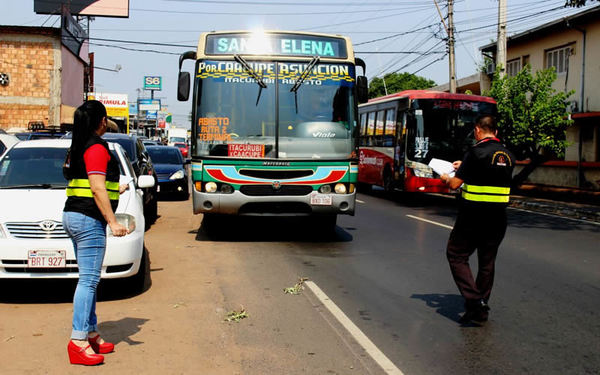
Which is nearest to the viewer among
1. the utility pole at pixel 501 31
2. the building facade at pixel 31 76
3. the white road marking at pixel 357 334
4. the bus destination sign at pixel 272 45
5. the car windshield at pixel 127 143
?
the white road marking at pixel 357 334

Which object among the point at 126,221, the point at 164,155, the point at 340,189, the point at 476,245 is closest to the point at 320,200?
the point at 340,189

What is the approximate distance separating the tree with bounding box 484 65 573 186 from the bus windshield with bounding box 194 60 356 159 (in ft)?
47.0

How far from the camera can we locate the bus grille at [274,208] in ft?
35.3

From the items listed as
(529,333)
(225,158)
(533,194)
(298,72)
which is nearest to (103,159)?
(529,333)

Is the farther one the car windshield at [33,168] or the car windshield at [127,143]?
the car windshield at [127,143]

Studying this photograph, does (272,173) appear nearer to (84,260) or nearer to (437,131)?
(84,260)

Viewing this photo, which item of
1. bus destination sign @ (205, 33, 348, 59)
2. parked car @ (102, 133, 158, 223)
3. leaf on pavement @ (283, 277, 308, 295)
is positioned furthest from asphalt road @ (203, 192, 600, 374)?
bus destination sign @ (205, 33, 348, 59)

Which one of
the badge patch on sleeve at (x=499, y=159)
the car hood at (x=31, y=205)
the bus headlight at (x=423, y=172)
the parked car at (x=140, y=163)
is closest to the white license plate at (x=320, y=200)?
the parked car at (x=140, y=163)

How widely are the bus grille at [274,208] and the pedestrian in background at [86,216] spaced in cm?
594

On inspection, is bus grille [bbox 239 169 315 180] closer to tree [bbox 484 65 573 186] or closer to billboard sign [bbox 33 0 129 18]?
tree [bbox 484 65 573 186]

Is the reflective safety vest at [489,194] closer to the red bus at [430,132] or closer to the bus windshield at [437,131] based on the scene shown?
the red bus at [430,132]

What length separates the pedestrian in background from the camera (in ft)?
15.5

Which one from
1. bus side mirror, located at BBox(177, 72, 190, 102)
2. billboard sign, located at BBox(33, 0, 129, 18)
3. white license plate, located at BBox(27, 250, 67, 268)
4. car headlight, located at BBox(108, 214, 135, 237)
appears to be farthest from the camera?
billboard sign, located at BBox(33, 0, 129, 18)

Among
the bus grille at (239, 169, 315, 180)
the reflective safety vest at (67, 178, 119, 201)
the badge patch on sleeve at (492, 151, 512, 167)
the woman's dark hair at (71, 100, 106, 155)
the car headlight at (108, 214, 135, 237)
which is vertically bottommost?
the car headlight at (108, 214, 135, 237)
